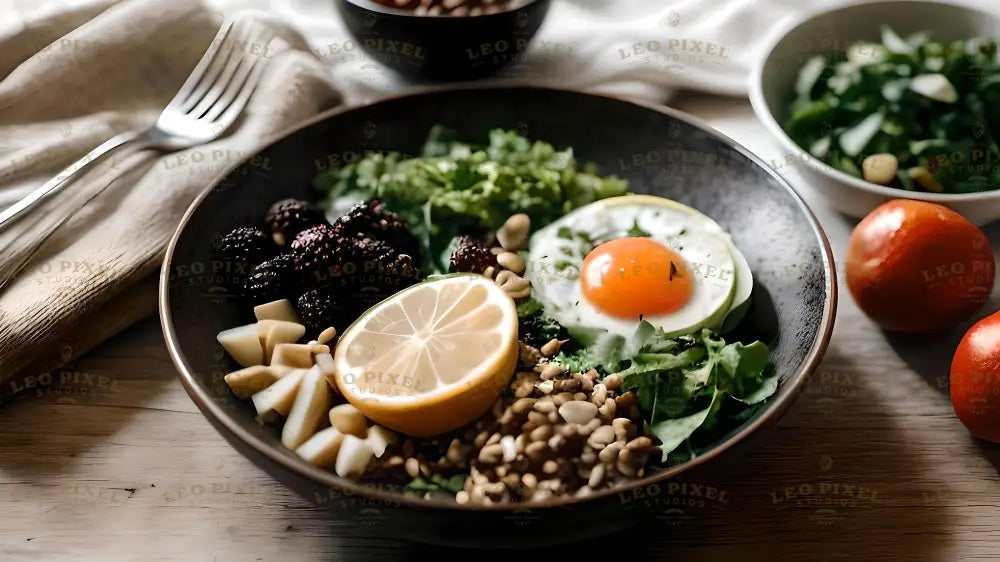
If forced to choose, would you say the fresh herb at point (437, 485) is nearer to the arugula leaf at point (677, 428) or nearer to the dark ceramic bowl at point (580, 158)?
the dark ceramic bowl at point (580, 158)

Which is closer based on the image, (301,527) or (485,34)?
(301,527)

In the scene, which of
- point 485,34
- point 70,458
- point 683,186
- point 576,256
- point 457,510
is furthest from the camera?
point 485,34

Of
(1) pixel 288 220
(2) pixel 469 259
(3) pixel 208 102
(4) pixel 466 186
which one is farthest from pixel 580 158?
(3) pixel 208 102

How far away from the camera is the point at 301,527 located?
1419 millimetres

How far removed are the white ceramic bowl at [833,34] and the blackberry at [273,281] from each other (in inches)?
41.3

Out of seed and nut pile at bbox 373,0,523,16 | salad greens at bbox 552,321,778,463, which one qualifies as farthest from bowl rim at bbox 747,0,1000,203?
seed and nut pile at bbox 373,0,523,16

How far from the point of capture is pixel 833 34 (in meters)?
2.13

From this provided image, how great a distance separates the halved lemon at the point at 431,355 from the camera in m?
1.37

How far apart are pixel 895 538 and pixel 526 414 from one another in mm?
620

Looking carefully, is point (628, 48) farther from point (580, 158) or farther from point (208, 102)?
point (208, 102)

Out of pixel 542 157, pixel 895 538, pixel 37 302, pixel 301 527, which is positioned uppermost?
pixel 37 302

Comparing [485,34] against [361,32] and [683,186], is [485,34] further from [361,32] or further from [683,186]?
[683,186]

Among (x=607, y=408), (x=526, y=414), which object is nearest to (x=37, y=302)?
(x=526, y=414)

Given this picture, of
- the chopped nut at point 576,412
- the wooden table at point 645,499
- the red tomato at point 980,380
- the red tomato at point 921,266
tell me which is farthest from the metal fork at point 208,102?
the red tomato at point 980,380
